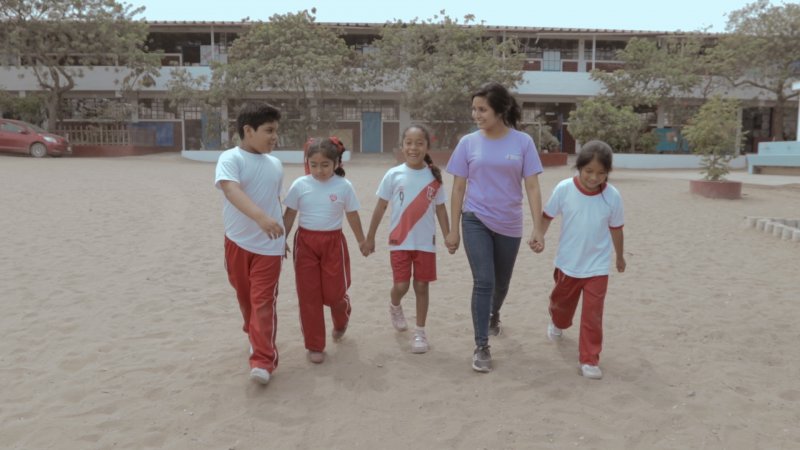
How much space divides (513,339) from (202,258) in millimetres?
3858

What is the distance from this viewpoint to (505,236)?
377 cm

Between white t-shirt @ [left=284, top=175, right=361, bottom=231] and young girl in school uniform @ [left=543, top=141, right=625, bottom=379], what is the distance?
1203 millimetres

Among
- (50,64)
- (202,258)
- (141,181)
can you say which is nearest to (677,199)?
(202,258)

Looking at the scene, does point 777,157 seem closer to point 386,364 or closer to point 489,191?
point 489,191

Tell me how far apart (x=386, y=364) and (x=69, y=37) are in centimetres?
2441

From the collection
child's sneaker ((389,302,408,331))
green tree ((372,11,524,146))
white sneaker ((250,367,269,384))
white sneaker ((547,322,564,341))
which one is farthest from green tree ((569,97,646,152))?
white sneaker ((250,367,269,384))

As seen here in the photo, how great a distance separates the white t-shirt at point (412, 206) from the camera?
4.02 metres

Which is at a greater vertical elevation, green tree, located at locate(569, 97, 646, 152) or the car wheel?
green tree, located at locate(569, 97, 646, 152)

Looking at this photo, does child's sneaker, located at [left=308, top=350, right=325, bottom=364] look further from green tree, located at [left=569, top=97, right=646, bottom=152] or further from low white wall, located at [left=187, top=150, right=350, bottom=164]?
low white wall, located at [left=187, top=150, right=350, bottom=164]

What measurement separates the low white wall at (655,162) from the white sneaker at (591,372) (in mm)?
20837

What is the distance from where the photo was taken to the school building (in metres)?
27.1

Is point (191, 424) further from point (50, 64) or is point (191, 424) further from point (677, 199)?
point (50, 64)

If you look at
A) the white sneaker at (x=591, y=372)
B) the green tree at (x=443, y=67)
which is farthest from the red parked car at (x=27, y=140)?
the white sneaker at (x=591, y=372)

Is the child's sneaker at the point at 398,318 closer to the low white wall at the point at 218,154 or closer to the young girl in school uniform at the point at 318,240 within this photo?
the young girl in school uniform at the point at 318,240
